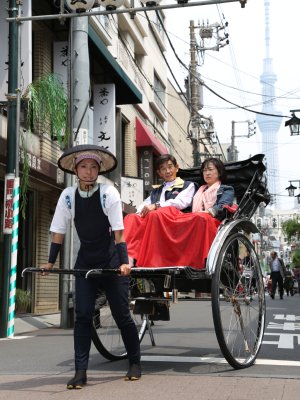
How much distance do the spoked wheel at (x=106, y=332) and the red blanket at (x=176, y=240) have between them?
40 centimetres

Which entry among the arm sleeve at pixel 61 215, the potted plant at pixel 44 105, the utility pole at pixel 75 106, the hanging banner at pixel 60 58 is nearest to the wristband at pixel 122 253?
the arm sleeve at pixel 61 215

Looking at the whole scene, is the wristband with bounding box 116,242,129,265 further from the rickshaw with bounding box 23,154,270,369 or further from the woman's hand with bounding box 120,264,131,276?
the rickshaw with bounding box 23,154,270,369

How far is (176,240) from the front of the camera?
573cm

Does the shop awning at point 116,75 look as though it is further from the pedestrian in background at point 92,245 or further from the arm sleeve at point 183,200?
the pedestrian in background at point 92,245

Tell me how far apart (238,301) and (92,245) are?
1863 mm

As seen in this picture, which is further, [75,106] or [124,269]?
[75,106]

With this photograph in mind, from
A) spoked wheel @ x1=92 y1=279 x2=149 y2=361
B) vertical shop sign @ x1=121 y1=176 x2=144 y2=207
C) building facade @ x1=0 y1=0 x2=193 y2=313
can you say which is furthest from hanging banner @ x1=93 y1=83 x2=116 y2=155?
spoked wheel @ x1=92 y1=279 x2=149 y2=361

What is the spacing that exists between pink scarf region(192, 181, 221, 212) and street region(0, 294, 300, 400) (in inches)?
66.1

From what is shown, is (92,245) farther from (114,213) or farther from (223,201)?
(223,201)

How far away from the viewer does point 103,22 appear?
64.4ft

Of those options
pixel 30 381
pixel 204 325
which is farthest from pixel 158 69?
pixel 30 381

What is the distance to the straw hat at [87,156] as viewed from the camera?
5.08m

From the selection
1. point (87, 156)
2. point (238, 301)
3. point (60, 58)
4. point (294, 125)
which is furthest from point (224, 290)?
point (294, 125)

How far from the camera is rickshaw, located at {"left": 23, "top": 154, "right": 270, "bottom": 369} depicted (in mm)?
5320
